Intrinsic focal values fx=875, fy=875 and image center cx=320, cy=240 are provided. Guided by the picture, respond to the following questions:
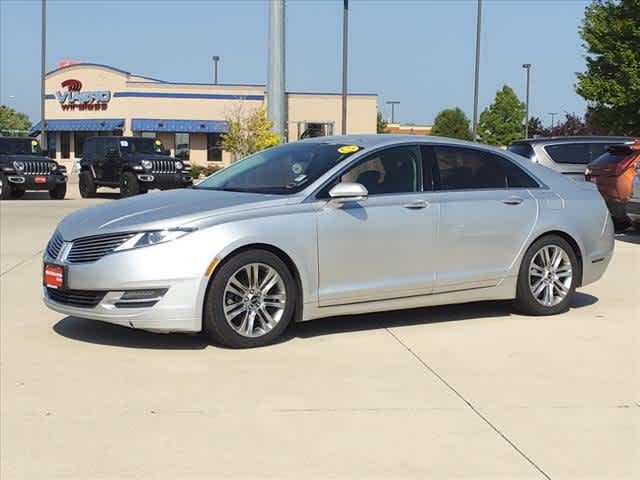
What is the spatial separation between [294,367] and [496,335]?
188 centimetres

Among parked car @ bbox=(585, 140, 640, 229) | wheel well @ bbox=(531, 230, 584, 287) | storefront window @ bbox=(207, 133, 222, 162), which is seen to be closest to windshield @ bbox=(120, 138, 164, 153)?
parked car @ bbox=(585, 140, 640, 229)

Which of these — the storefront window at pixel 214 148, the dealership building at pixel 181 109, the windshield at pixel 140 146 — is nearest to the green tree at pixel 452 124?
the dealership building at pixel 181 109

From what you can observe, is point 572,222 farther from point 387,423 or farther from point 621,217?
point 621,217

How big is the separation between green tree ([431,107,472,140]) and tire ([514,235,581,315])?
6666 cm

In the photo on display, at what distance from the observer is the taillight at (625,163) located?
1399cm

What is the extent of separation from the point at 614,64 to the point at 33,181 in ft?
58.9

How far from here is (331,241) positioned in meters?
6.48

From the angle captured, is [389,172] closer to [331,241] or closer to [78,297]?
[331,241]

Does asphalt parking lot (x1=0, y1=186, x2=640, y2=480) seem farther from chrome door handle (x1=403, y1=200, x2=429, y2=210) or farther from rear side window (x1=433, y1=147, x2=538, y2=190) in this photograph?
rear side window (x1=433, y1=147, x2=538, y2=190)

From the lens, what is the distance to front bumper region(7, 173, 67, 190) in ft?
78.5

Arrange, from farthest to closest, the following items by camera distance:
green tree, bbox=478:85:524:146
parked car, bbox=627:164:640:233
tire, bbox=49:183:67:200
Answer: green tree, bbox=478:85:524:146 < tire, bbox=49:183:67:200 < parked car, bbox=627:164:640:233

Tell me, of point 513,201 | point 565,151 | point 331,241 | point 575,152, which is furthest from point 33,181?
point 331,241

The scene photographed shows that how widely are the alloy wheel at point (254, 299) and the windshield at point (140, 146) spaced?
19.2m

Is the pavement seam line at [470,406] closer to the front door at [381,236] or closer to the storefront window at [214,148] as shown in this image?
the front door at [381,236]
